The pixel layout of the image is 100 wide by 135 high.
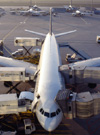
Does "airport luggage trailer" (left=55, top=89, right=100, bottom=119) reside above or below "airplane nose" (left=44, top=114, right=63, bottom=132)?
above

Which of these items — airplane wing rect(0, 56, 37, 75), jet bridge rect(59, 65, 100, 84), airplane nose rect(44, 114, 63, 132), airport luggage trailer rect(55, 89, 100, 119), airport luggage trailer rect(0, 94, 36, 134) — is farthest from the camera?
airplane wing rect(0, 56, 37, 75)

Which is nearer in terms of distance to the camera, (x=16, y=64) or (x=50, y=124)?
(x=50, y=124)

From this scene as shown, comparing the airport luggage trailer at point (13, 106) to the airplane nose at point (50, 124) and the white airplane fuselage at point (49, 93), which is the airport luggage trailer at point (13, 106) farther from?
the airplane nose at point (50, 124)

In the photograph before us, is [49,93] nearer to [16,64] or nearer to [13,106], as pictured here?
[13,106]

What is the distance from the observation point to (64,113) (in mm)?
19375

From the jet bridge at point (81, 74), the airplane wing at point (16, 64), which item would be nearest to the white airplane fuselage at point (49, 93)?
the jet bridge at point (81, 74)

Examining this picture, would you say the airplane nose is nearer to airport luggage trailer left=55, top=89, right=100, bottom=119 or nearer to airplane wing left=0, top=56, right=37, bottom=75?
airport luggage trailer left=55, top=89, right=100, bottom=119

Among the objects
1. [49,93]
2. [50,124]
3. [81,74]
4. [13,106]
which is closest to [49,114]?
[50,124]

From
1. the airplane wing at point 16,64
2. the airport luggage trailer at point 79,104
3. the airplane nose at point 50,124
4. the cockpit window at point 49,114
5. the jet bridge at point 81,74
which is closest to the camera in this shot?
the airplane nose at point 50,124

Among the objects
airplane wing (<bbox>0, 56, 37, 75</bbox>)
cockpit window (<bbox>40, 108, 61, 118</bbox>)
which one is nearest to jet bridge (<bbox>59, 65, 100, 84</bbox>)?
airplane wing (<bbox>0, 56, 37, 75</bbox>)

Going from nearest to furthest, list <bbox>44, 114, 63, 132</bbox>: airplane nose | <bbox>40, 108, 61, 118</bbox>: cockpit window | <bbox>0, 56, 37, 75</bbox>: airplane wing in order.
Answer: <bbox>44, 114, 63, 132</bbox>: airplane nose → <bbox>40, 108, 61, 118</bbox>: cockpit window → <bbox>0, 56, 37, 75</bbox>: airplane wing

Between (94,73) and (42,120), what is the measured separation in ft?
35.6

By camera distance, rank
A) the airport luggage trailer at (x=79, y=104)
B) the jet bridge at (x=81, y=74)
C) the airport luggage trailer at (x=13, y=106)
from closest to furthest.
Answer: the airport luggage trailer at (x=79, y=104) → the airport luggage trailer at (x=13, y=106) → the jet bridge at (x=81, y=74)

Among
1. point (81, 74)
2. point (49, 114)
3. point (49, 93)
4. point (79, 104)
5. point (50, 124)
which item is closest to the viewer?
point (50, 124)
